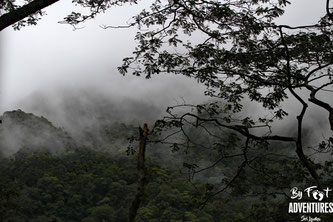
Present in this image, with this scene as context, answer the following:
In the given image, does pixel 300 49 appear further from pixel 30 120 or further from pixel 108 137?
pixel 108 137

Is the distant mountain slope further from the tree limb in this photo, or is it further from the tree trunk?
the tree trunk

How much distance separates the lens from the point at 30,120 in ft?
304

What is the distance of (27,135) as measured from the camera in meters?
84.9

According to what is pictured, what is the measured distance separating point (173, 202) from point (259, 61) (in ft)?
9.16

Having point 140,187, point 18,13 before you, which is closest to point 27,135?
point 18,13

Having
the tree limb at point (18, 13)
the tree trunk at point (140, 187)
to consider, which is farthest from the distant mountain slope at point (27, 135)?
the tree trunk at point (140, 187)

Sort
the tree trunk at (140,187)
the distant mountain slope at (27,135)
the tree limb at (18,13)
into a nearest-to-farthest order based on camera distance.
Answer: the tree trunk at (140,187) → the tree limb at (18,13) → the distant mountain slope at (27,135)

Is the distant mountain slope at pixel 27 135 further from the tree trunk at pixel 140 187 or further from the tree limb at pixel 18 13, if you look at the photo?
the tree trunk at pixel 140 187

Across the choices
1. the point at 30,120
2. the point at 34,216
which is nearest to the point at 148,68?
the point at 34,216

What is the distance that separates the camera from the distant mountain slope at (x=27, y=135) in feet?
261

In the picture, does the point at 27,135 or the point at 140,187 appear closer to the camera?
the point at 140,187

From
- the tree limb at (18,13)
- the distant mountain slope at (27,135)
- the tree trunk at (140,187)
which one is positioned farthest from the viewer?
the distant mountain slope at (27,135)

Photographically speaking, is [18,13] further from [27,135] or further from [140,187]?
[27,135]

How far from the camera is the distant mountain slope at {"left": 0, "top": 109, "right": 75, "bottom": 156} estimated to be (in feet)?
261
